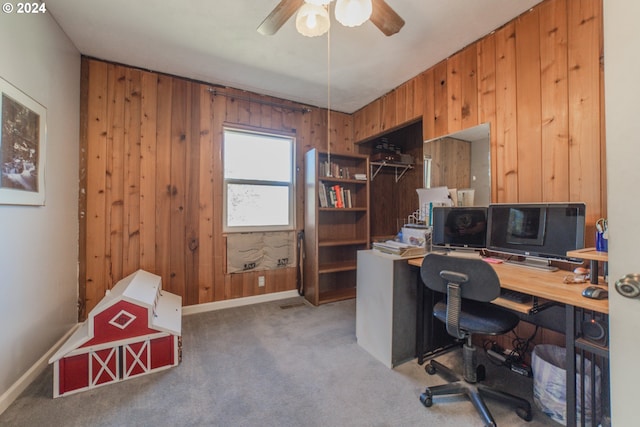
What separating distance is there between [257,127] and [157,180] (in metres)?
1.28

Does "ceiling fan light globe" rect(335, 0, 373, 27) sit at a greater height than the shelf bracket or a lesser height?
greater

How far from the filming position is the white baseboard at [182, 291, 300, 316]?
2.86 meters

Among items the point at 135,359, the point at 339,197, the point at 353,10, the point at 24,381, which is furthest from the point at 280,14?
the point at 24,381

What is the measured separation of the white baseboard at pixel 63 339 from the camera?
1502 millimetres

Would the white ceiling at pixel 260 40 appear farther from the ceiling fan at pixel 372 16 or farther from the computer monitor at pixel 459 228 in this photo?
the computer monitor at pixel 459 228

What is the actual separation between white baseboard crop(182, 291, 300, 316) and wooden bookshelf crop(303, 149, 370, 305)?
302 millimetres

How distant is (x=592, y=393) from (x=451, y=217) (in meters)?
1.27

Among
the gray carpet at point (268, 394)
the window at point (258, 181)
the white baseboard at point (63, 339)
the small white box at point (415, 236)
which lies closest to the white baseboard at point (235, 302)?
the white baseboard at point (63, 339)

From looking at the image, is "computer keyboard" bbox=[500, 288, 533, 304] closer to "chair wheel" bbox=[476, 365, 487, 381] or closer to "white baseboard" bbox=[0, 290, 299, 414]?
"chair wheel" bbox=[476, 365, 487, 381]

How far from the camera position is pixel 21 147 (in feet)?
5.35

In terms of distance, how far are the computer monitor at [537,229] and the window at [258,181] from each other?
229 cm

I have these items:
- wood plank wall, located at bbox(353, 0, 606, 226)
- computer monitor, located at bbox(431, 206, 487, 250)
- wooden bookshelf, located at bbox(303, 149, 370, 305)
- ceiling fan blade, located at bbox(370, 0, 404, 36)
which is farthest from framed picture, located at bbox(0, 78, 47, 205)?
wood plank wall, located at bbox(353, 0, 606, 226)

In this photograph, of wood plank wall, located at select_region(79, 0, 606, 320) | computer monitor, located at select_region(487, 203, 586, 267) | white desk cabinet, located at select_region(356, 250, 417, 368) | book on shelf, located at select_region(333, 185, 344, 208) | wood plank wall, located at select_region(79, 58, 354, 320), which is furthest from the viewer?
book on shelf, located at select_region(333, 185, 344, 208)

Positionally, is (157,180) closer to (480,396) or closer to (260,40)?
(260,40)
